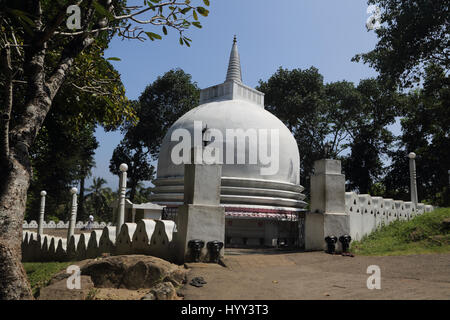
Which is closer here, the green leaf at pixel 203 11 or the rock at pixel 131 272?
the green leaf at pixel 203 11

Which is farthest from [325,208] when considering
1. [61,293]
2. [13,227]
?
[13,227]

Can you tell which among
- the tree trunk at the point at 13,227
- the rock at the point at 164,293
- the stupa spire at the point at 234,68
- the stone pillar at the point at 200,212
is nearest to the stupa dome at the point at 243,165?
the stupa spire at the point at 234,68

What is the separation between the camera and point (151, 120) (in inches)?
1292

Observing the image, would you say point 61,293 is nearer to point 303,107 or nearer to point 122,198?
point 122,198

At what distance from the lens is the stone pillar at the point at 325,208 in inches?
383

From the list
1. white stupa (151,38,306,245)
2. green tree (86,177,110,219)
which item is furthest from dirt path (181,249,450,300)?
green tree (86,177,110,219)

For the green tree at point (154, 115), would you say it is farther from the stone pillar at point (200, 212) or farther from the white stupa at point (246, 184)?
the stone pillar at point (200, 212)

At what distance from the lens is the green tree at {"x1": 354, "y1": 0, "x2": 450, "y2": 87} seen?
1471cm

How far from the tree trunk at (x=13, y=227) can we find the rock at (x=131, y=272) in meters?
1.81

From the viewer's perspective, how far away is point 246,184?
14766 mm

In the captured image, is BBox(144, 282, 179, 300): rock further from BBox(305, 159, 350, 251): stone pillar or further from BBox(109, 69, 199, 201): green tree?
BBox(109, 69, 199, 201): green tree

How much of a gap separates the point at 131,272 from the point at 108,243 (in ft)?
12.5

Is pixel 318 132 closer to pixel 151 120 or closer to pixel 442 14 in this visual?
pixel 151 120
